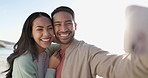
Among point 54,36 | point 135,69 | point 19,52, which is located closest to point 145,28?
point 135,69

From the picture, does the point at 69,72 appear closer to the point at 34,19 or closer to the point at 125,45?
the point at 34,19

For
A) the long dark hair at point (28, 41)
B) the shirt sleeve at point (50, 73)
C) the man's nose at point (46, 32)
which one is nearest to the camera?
the shirt sleeve at point (50, 73)

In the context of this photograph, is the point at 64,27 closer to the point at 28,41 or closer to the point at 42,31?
the point at 42,31

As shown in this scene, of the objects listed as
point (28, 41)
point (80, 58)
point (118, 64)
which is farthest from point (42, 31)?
point (118, 64)

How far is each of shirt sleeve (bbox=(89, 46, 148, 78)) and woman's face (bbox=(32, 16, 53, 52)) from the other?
0.53 metres

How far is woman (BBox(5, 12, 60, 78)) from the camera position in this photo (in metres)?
2.49

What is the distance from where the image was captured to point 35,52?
266 cm

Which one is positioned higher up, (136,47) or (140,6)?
(140,6)

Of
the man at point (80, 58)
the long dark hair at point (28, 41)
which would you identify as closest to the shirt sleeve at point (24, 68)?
the long dark hair at point (28, 41)

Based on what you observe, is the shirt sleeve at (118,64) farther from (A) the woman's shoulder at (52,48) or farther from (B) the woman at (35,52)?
(A) the woman's shoulder at (52,48)

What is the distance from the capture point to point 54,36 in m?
2.61

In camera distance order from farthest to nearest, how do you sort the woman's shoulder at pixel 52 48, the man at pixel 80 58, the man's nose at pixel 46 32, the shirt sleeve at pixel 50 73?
the woman's shoulder at pixel 52 48, the man's nose at pixel 46 32, the shirt sleeve at pixel 50 73, the man at pixel 80 58

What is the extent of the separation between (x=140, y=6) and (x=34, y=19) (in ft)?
5.69

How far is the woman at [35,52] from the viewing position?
249cm
